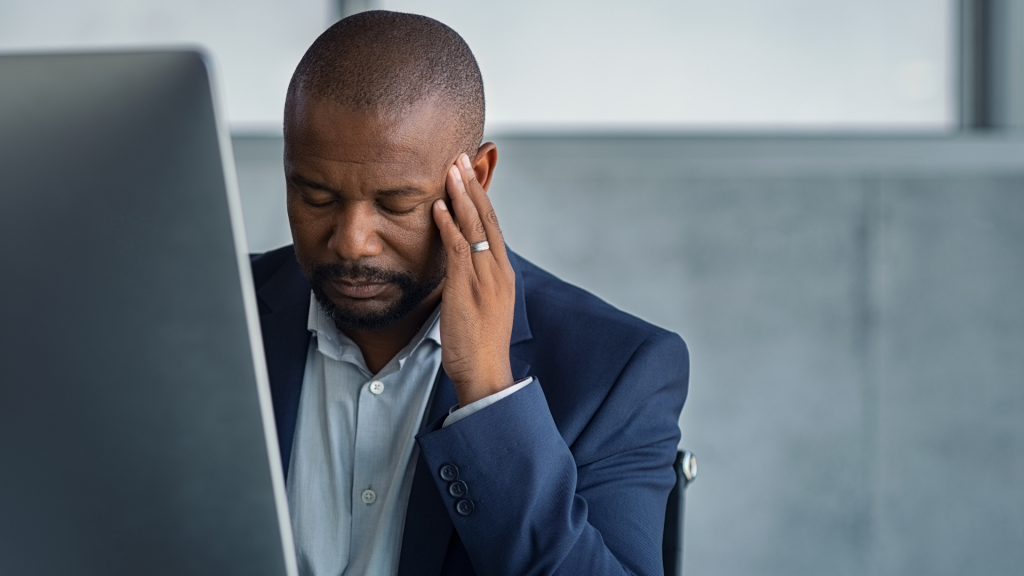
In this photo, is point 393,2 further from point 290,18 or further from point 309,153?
point 309,153

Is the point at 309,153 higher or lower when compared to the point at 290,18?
lower

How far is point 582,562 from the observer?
1.04 meters

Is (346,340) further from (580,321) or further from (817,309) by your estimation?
(817,309)

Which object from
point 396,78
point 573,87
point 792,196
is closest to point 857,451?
point 792,196

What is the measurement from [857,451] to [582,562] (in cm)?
163

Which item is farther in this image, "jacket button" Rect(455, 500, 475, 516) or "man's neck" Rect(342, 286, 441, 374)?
"man's neck" Rect(342, 286, 441, 374)

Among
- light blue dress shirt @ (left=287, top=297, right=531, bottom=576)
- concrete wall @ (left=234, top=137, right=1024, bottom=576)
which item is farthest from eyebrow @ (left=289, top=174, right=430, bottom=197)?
concrete wall @ (left=234, top=137, right=1024, bottom=576)

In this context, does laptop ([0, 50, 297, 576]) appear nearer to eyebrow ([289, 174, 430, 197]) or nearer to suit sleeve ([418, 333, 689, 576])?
suit sleeve ([418, 333, 689, 576])

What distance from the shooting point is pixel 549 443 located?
1068 millimetres

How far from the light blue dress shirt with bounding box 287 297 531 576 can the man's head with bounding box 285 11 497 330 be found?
0.30 ft

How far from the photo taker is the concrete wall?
2.35m

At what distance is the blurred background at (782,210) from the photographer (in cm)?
236

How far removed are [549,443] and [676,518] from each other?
0.28 metres

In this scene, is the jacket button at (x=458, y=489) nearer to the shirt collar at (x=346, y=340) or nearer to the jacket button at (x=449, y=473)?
the jacket button at (x=449, y=473)
